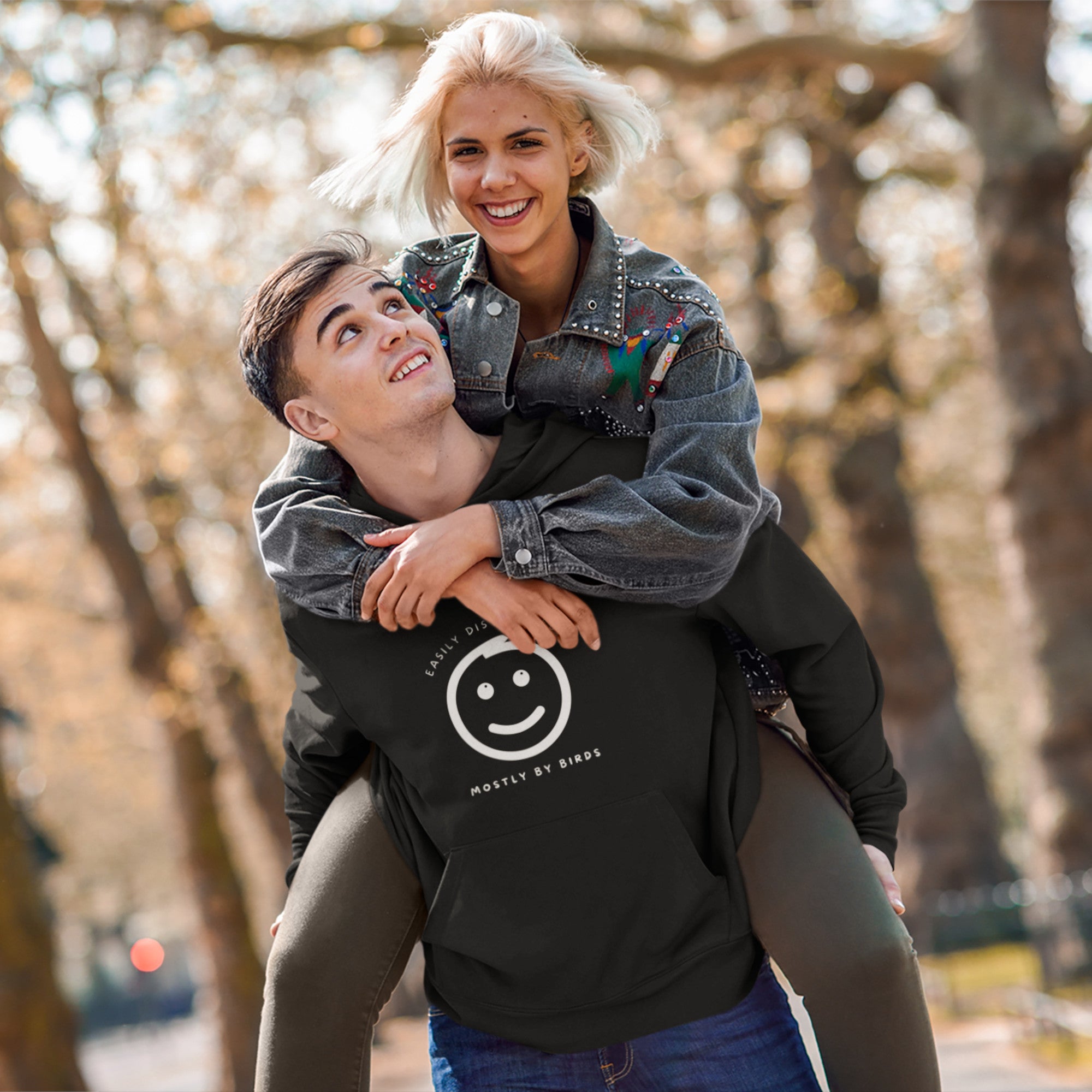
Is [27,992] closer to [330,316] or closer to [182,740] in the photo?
[182,740]

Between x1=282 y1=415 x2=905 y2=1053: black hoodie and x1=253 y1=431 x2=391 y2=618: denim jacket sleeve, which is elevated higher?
x1=253 y1=431 x2=391 y2=618: denim jacket sleeve

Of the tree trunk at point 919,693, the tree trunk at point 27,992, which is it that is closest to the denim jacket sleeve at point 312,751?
the tree trunk at point 27,992

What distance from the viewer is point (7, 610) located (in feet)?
70.2

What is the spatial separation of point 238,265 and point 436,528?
11385mm

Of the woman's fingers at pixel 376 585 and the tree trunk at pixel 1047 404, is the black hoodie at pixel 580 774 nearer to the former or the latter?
the woman's fingers at pixel 376 585

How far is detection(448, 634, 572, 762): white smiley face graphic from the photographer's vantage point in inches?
104

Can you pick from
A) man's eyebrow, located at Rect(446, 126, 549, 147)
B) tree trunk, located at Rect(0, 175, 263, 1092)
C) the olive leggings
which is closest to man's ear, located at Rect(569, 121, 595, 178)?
man's eyebrow, located at Rect(446, 126, 549, 147)

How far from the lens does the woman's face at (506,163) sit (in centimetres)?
310

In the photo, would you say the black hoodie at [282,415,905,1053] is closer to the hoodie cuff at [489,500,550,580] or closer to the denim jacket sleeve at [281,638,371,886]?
the denim jacket sleeve at [281,638,371,886]

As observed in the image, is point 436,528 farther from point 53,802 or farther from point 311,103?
point 53,802

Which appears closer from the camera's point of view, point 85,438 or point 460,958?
point 460,958

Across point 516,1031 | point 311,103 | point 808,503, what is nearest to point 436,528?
point 516,1031

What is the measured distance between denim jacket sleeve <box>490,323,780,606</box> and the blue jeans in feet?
2.70

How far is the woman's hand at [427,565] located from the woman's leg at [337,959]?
0.43 metres
